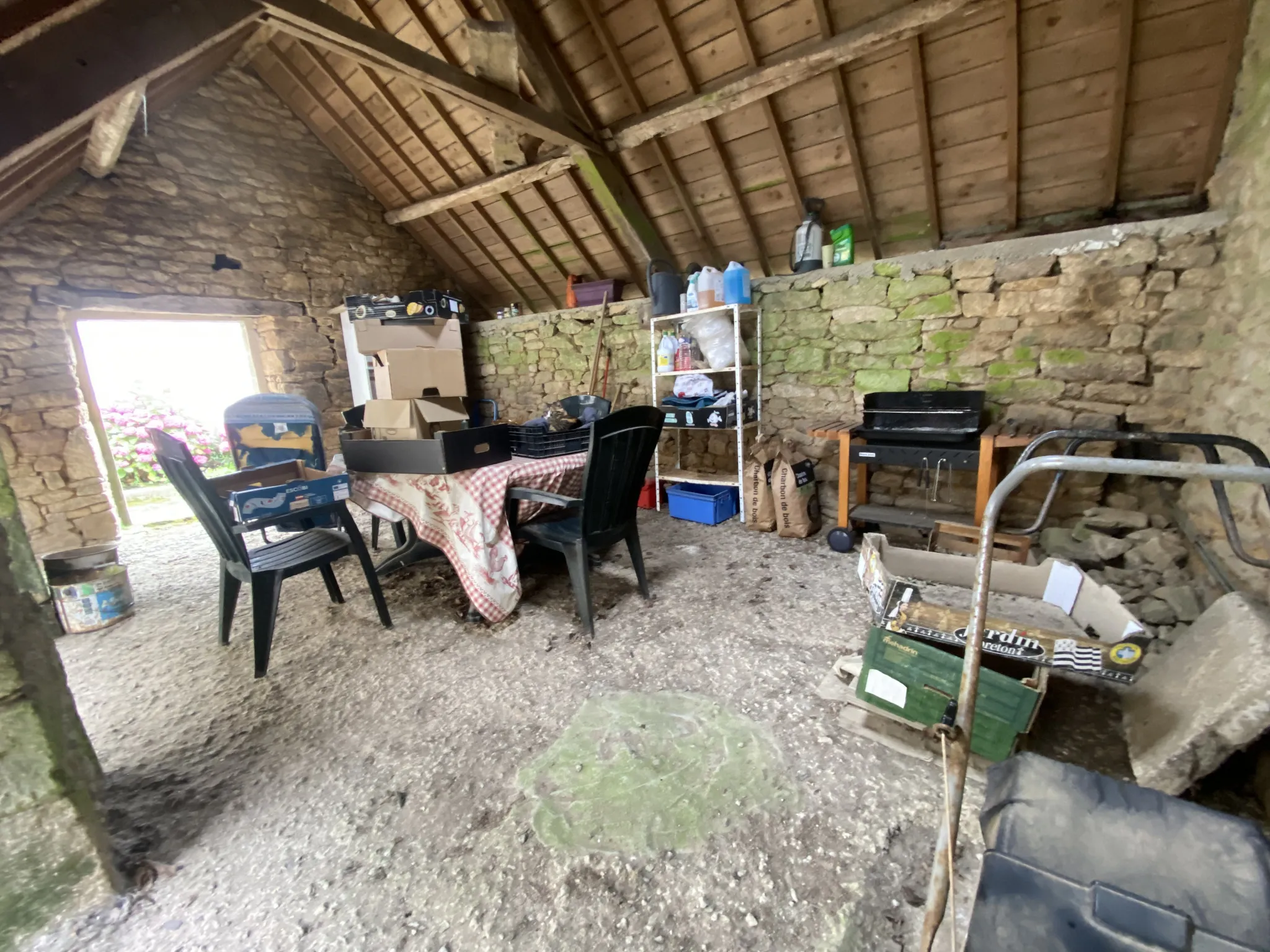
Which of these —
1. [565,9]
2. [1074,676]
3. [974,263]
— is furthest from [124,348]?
[1074,676]

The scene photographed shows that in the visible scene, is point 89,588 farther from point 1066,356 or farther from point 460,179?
point 1066,356

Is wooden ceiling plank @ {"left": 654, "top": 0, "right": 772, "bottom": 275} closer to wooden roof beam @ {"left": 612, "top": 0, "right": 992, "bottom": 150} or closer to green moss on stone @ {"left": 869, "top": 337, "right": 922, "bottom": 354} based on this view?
wooden roof beam @ {"left": 612, "top": 0, "right": 992, "bottom": 150}

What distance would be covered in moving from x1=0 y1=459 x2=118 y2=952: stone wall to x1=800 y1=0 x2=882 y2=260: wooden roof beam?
11.4 feet

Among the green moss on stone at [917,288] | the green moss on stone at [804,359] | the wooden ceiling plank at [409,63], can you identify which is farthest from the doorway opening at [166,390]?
the green moss on stone at [917,288]

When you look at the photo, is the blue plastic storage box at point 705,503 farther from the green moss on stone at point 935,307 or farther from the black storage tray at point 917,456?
the green moss on stone at point 935,307

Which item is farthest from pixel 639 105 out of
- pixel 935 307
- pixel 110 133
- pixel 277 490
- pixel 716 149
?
pixel 110 133

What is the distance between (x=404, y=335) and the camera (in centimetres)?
266

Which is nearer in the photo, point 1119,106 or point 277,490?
point 277,490

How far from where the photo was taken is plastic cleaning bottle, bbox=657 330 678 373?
12.1 feet

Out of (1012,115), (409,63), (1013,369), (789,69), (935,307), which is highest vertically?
(409,63)

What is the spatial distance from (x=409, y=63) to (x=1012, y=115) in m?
3.04

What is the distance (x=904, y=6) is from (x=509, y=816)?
3.59m

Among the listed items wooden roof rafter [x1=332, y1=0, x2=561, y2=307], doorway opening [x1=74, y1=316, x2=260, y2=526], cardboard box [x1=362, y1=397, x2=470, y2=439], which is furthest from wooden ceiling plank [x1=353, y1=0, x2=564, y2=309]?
cardboard box [x1=362, y1=397, x2=470, y2=439]

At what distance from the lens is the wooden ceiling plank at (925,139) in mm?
2404
